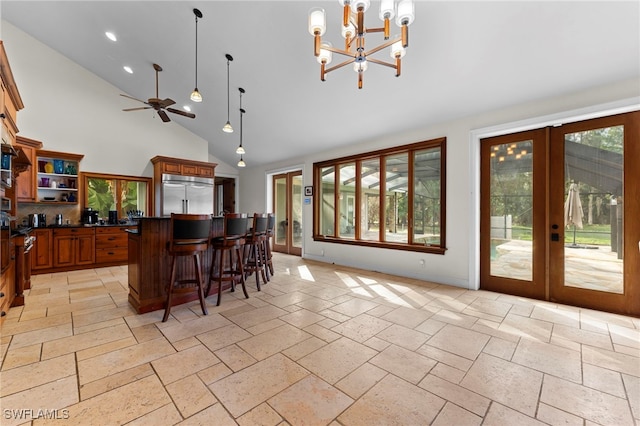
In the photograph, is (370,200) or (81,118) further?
(81,118)

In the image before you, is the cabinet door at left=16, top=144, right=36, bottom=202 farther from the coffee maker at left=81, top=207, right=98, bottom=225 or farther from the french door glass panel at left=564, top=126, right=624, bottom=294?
the french door glass panel at left=564, top=126, right=624, bottom=294

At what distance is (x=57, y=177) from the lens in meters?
5.41

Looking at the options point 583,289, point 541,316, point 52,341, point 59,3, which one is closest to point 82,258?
point 52,341

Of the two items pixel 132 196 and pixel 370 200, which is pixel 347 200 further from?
pixel 132 196

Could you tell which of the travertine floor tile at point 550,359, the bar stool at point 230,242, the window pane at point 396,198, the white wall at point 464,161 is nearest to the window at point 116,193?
the bar stool at point 230,242

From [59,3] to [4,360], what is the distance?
5.01 metres

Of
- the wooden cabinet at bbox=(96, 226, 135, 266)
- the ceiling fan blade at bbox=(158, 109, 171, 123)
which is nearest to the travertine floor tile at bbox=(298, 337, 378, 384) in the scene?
the ceiling fan blade at bbox=(158, 109, 171, 123)

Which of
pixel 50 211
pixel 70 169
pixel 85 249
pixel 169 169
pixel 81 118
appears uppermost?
pixel 81 118

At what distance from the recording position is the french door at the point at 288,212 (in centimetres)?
719

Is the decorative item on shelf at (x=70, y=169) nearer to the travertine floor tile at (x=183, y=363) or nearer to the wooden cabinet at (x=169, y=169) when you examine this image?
the wooden cabinet at (x=169, y=169)

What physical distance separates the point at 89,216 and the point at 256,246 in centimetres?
418

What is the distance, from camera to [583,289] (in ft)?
10.6

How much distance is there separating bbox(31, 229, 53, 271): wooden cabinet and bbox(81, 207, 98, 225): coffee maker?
0.67m

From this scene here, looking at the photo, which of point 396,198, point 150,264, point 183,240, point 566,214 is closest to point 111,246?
point 150,264
